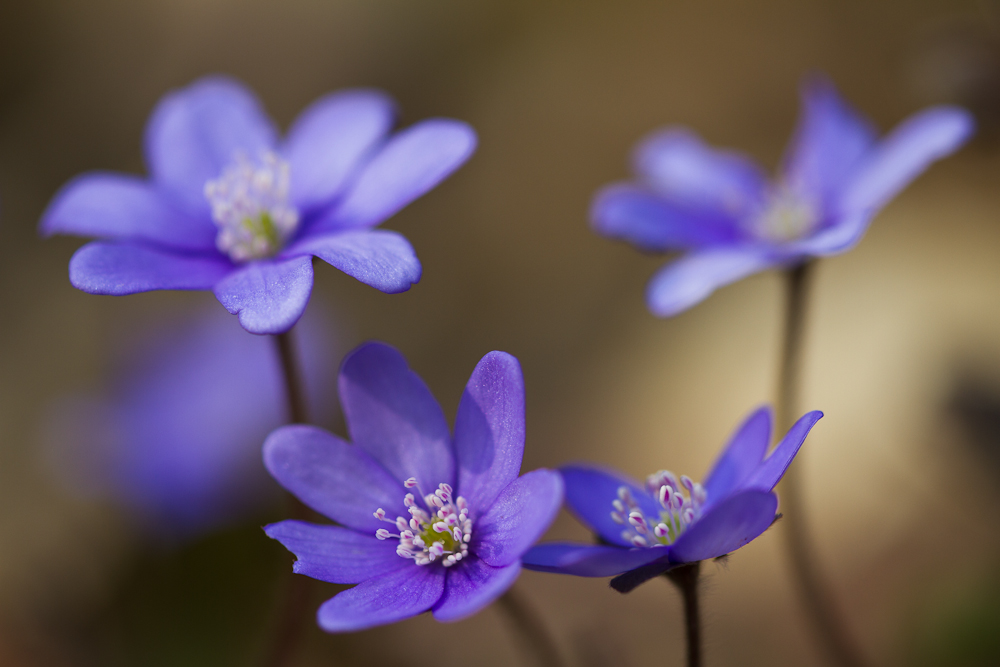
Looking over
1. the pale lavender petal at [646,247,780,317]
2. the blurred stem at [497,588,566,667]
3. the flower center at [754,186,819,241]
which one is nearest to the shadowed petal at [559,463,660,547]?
the blurred stem at [497,588,566,667]

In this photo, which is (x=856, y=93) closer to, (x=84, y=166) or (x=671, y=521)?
(x=671, y=521)

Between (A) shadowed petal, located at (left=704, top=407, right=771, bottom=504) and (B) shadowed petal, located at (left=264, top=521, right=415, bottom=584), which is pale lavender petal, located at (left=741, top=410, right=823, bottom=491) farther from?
(B) shadowed petal, located at (left=264, top=521, right=415, bottom=584)

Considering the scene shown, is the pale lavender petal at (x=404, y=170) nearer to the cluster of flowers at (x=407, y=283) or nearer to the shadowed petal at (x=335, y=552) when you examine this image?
the cluster of flowers at (x=407, y=283)

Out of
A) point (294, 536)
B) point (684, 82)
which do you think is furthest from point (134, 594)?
point (684, 82)

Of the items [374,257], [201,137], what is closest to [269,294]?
[374,257]

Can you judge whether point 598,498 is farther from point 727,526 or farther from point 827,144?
point 827,144

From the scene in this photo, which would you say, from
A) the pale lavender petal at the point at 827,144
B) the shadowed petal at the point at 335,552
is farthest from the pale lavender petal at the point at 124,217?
the pale lavender petal at the point at 827,144
